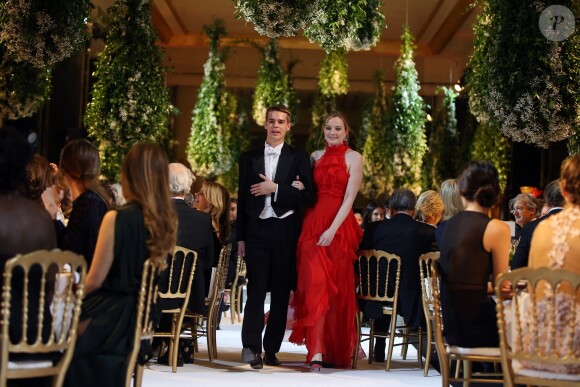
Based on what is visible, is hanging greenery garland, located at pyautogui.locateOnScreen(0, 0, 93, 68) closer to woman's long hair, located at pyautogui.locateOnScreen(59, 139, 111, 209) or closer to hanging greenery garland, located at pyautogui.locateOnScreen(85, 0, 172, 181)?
hanging greenery garland, located at pyautogui.locateOnScreen(85, 0, 172, 181)

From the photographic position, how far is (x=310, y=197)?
7.04 metres

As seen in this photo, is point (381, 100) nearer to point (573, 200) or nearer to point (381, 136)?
point (381, 136)

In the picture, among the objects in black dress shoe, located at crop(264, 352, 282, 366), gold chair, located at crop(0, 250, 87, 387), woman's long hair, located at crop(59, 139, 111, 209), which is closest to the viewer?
gold chair, located at crop(0, 250, 87, 387)

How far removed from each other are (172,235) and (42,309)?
0.73 m

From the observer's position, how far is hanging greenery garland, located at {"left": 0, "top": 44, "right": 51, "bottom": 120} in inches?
337

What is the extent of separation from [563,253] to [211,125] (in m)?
10.7

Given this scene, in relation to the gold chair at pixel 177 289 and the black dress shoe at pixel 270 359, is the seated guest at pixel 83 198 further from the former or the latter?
the black dress shoe at pixel 270 359

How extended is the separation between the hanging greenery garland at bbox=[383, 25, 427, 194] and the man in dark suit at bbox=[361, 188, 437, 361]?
21.0 ft

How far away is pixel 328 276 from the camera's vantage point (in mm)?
7031

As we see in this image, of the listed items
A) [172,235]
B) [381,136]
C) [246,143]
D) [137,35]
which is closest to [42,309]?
[172,235]

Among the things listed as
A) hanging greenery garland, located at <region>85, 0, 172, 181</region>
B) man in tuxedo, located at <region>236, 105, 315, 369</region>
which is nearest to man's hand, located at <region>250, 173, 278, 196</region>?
man in tuxedo, located at <region>236, 105, 315, 369</region>

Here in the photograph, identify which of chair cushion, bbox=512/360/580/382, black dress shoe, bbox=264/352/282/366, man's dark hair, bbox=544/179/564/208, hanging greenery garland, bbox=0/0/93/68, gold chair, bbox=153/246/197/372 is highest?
hanging greenery garland, bbox=0/0/93/68

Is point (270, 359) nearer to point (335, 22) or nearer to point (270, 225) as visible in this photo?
point (270, 225)

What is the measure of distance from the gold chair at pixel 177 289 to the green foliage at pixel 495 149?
7992 mm
